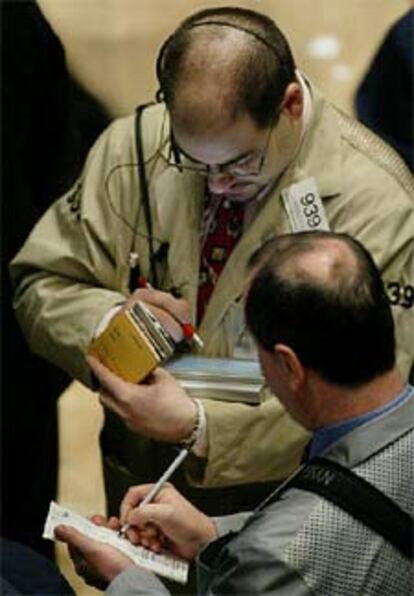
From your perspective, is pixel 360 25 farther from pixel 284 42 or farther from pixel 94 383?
pixel 94 383

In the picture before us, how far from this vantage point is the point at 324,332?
1694 mm

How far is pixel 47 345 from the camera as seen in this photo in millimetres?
2418

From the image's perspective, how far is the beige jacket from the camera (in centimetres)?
225

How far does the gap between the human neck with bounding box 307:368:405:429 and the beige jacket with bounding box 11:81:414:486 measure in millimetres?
509

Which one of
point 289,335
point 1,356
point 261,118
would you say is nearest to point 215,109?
point 261,118

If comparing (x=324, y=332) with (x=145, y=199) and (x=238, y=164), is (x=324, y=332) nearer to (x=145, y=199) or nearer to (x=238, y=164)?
(x=238, y=164)

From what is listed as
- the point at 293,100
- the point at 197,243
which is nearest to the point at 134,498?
the point at 197,243

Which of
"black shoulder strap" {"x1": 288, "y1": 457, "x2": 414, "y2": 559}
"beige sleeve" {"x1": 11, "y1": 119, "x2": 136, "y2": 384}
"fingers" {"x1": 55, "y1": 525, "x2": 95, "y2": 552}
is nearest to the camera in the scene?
"black shoulder strap" {"x1": 288, "y1": 457, "x2": 414, "y2": 559}

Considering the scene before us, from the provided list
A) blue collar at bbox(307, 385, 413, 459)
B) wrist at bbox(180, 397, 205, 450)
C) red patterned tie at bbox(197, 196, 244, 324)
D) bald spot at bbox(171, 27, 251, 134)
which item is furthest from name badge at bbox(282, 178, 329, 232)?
blue collar at bbox(307, 385, 413, 459)

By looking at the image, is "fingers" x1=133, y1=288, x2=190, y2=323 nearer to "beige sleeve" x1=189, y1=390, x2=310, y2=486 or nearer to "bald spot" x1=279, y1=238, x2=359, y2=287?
"beige sleeve" x1=189, y1=390, x2=310, y2=486

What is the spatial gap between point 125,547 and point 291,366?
1.65ft

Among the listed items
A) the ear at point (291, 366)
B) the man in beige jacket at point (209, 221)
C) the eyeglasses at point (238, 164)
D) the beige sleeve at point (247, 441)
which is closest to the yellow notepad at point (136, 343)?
the man in beige jacket at point (209, 221)

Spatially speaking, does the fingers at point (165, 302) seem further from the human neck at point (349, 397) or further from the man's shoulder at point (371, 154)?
the human neck at point (349, 397)

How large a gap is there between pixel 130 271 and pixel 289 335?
720mm
